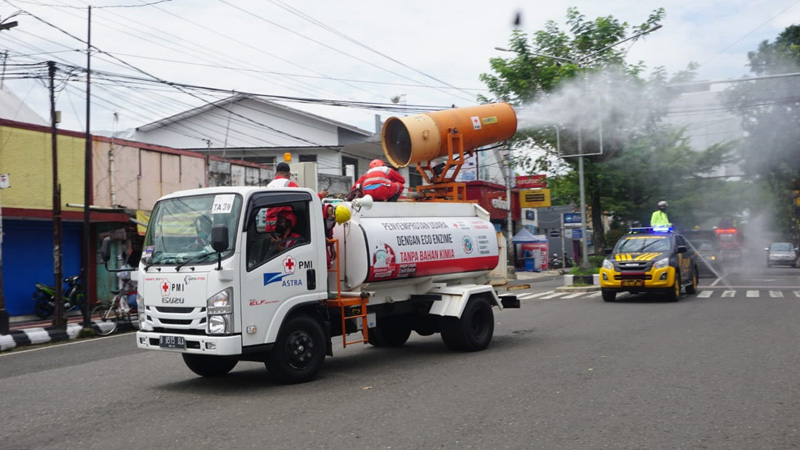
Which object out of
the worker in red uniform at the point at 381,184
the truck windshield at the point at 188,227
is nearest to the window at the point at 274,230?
the truck windshield at the point at 188,227

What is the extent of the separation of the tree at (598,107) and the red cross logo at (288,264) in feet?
46.2

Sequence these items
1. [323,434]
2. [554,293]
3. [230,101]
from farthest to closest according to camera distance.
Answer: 1. [230,101]
2. [554,293]
3. [323,434]

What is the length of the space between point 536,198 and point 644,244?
22615 millimetres

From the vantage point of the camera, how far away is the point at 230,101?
34594 mm

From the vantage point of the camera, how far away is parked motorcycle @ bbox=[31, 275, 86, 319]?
18062 mm

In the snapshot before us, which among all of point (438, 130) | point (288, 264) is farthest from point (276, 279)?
point (438, 130)

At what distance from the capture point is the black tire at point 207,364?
8641 mm

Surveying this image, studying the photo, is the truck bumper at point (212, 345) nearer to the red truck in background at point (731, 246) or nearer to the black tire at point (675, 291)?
Answer: the black tire at point (675, 291)

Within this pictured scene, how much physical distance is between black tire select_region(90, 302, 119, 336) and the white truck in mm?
8023

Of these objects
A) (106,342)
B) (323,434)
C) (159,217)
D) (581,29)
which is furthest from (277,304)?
(581,29)

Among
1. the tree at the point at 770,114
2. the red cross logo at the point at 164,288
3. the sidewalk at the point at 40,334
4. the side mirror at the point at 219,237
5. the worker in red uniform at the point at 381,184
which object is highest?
the tree at the point at 770,114

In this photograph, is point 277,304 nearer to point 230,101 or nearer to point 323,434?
point 323,434

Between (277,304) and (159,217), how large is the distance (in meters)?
1.81

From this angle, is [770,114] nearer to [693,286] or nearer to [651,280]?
[693,286]
